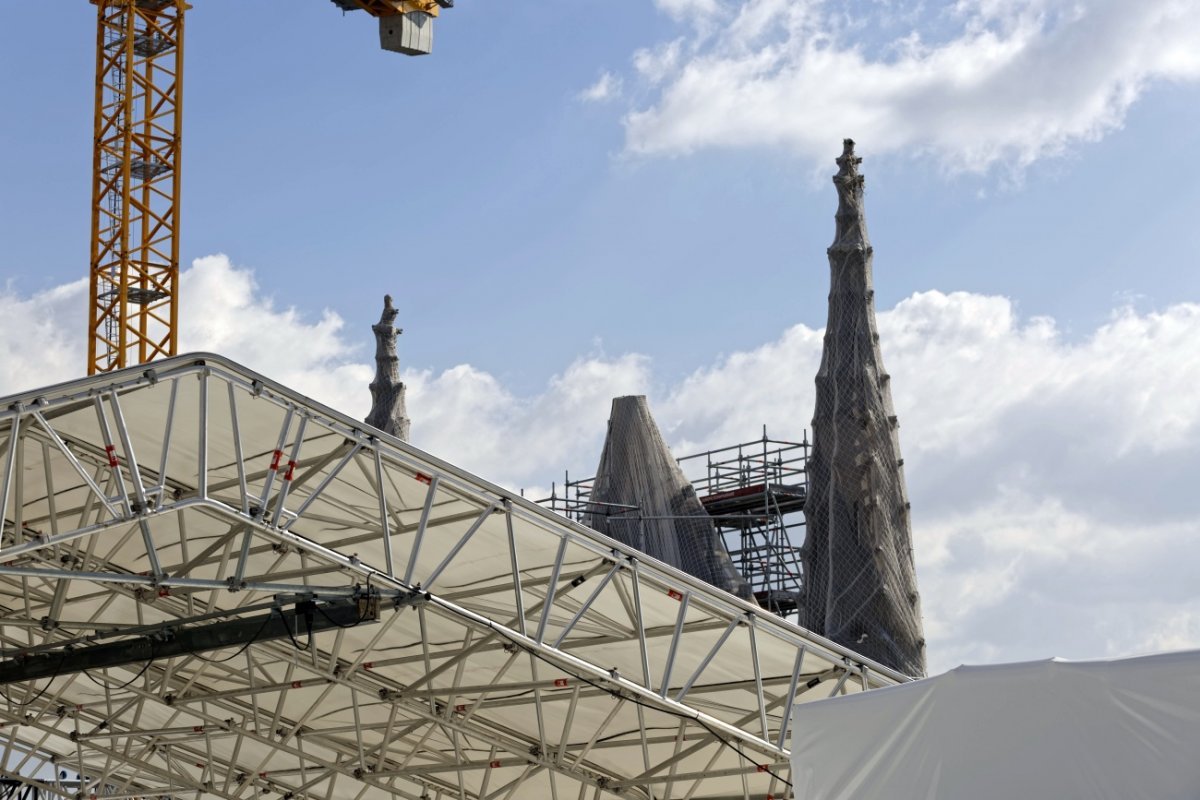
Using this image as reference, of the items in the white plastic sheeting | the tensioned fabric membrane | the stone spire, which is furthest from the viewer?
the stone spire

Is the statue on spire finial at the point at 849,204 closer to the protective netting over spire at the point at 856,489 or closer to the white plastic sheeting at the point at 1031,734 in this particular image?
the protective netting over spire at the point at 856,489

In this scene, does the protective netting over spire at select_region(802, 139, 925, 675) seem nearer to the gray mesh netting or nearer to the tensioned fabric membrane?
the tensioned fabric membrane

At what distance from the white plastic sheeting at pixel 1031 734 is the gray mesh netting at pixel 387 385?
105 ft

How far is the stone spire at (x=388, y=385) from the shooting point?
145 feet

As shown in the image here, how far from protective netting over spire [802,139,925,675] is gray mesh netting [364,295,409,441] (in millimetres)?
13513

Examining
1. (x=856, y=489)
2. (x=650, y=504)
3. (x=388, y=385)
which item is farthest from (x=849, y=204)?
(x=388, y=385)

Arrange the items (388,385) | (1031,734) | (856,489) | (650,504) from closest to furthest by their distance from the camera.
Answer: (1031,734) → (856,489) → (650,504) → (388,385)

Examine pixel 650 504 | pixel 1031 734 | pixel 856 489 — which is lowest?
pixel 1031 734

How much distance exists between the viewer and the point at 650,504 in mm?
40156

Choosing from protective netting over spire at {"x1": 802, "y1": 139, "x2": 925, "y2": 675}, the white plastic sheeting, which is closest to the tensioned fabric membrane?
protective netting over spire at {"x1": 802, "y1": 139, "x2": 925, "y2": 675}

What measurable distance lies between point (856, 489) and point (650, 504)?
25.9 feet

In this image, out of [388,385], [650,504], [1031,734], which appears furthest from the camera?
[388,385]

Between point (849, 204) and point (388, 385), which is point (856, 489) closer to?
point (849, 204)

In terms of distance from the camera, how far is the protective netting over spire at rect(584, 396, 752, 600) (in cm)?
3941
